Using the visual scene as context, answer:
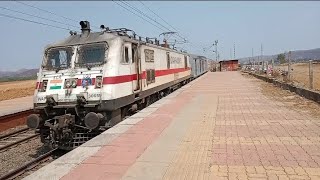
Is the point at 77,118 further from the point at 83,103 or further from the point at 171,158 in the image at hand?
the point at 171,158

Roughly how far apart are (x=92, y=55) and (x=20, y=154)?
11.6 feet

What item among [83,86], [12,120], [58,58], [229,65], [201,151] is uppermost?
[58,58]

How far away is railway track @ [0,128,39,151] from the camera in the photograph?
11.1 meters

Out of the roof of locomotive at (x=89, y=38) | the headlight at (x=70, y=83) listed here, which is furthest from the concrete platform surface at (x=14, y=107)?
the headlight at (x=70, y=83)

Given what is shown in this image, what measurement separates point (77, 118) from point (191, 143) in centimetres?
383

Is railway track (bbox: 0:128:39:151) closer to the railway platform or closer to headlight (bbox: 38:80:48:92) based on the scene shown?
headlight (bbox: 38:80:48:92)

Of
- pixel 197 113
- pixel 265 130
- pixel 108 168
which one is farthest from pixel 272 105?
pixel 108 168

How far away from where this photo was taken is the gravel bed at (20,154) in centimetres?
909

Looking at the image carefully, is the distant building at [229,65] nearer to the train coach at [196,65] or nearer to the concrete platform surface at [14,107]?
the train coach at [196,65]

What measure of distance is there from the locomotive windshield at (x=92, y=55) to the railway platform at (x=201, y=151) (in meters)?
1.97

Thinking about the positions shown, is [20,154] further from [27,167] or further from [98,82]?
[98,82]

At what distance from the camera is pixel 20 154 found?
33.4 ft

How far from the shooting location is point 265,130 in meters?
8.18

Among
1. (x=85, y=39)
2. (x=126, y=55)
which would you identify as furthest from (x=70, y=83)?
(x=126, y=55)
